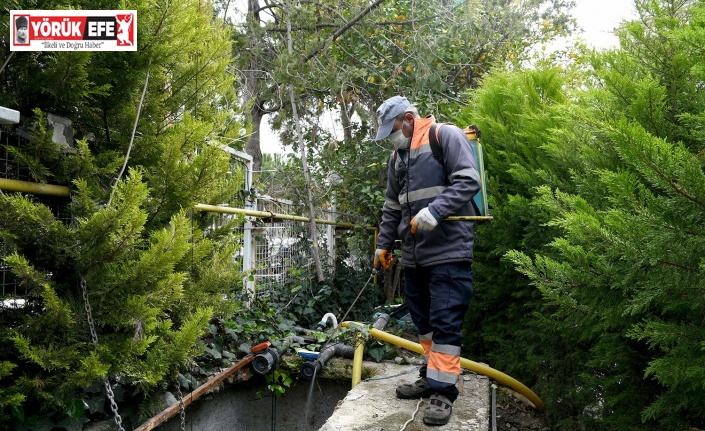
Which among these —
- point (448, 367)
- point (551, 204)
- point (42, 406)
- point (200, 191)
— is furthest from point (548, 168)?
point (42, 406)

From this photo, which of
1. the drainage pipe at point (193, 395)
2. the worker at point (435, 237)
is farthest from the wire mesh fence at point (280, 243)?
the worker at point (435, 237)

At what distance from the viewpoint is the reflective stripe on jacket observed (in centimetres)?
312

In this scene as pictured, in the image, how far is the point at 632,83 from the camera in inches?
88.0

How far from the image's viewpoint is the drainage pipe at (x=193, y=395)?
288 cm

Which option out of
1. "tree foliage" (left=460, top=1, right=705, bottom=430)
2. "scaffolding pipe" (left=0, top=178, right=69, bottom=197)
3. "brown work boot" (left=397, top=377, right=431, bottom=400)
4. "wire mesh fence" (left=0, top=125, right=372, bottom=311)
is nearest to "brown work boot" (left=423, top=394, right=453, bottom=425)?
"brown work boot" (left=397, top=377, right=431, bottom=400)

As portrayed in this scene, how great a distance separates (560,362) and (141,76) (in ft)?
9.78

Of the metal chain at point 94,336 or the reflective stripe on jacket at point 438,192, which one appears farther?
the reflective stripe on jacket at point 438,192

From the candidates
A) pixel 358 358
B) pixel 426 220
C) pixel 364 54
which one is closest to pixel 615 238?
pixel 426 220

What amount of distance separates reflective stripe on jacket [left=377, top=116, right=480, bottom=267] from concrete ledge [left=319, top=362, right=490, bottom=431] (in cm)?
90

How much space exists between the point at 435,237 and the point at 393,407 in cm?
110

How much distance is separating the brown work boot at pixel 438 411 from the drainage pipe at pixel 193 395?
4.59 feet

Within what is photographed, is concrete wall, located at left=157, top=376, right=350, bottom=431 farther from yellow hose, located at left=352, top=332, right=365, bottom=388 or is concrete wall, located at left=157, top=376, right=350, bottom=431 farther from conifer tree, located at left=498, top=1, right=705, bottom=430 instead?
conifer tree, located at left=498, top=1, right=705, bottom=430

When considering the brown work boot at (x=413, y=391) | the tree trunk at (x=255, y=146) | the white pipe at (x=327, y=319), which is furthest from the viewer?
the tree trunk at (x=255, y=146)

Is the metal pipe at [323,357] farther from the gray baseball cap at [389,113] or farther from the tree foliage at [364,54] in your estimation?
the tree foliage at [364,54]
